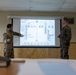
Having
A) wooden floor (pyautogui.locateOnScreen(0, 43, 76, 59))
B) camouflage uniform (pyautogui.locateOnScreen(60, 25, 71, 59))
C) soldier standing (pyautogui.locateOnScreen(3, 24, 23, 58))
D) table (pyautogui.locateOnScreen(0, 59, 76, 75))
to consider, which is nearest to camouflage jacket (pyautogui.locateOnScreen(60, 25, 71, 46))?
camouflage uniform (pyautogui.locateOnScreen(60, 25, 71, 59))

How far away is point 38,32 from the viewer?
612 cm

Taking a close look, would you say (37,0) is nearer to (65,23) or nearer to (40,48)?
(65,23)

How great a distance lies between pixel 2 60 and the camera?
1372 millimetres

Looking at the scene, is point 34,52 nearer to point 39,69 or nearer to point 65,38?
point 65,38

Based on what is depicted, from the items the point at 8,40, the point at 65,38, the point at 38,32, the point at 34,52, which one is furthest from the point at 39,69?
the point at 38,32

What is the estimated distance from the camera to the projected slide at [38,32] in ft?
19.8

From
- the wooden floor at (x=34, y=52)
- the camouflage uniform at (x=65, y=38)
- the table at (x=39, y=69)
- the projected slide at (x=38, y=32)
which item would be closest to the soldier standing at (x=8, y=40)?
the wooden floor at (x=34, y=52)

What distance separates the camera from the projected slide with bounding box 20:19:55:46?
604 centimetres

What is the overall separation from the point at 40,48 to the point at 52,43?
46 cm

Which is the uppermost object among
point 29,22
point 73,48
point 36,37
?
point 29,22

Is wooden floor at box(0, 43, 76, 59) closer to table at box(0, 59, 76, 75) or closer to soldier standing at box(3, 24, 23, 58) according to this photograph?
soldier standing at box(3, 24, 23, 58)

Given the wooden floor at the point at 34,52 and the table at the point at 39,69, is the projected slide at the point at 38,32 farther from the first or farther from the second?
the table at the point at 39,69

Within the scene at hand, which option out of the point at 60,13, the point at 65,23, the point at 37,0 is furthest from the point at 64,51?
the point at 60,13

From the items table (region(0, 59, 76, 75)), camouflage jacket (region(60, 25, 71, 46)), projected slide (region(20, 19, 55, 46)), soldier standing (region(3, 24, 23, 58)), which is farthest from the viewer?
projected slide (region(20, 19, 55, 46))
